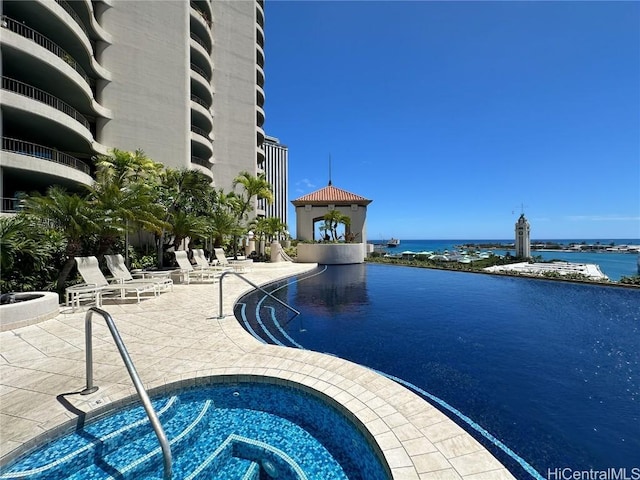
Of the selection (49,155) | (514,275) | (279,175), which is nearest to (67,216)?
(49,155)

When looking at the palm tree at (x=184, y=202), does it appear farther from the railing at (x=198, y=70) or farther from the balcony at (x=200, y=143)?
the railing at (x=198, y=70)

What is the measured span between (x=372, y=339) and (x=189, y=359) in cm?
367

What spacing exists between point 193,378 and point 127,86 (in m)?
23.7

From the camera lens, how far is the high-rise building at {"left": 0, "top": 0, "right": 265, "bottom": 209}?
13.9 meters

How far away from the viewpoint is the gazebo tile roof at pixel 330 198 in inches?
1148

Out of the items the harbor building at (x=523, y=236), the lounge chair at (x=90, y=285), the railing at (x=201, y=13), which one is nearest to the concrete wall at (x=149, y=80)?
the railing at (x=201, y=13)

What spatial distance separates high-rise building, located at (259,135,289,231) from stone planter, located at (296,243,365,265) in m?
68.9

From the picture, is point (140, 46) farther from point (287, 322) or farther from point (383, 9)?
point (287, 322)

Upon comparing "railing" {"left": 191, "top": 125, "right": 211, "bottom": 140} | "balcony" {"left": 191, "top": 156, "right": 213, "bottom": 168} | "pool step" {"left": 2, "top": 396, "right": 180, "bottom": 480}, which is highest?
"railing" {"left": 191, "top": 125, "right": 211, "bottom": 140}

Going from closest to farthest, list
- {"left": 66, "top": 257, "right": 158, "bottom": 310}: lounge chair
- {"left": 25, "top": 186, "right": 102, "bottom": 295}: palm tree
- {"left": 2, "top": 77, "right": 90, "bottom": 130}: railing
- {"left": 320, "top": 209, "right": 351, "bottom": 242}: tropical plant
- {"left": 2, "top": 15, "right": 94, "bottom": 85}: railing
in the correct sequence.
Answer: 1. {"left": 66, "top": 257, "right": 158, "bottom": 310}: lounge chair
2. {"left": 25, "top": 186, "right": 102, "bottom": 295}: palm tree
3. {"left": 2, "top": 15, "right": 94, "bottom": 85}: railing
4. {"left": 2, "top": 77, "right": 90, "bottom": 130}: railing
5. {"left": 320, "top": 209, "right": 351, "bottom": 242}: tropical plant

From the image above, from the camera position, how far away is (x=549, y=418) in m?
3.52

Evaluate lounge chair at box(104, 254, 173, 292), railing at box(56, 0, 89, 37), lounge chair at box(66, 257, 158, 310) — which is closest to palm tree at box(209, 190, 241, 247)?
lounge chair at box(104, 254, 173, 292)

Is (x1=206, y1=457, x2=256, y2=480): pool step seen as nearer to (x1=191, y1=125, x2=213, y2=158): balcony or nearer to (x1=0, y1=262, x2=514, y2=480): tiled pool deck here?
(x1=0, y1=262, x2=514, y2=480): tiled pool deck

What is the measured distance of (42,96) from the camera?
15.9 m
